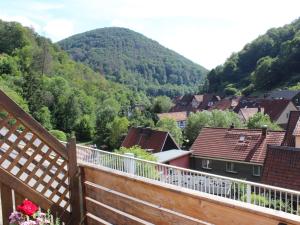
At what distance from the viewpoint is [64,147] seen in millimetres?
4051

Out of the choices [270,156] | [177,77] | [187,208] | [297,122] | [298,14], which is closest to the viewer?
[187,208]

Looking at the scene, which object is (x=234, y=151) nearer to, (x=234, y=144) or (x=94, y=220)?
(x=234, y=144)

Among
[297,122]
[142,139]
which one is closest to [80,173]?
[297,122]

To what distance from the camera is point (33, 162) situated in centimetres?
384

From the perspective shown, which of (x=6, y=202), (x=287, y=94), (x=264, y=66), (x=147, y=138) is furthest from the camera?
(x=264, y=66)

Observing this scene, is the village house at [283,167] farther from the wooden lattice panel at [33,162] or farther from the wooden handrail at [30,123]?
the wooden handrail at [30,123]

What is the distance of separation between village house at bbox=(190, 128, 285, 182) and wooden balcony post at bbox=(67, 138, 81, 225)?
59.9ft

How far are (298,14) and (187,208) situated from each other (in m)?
110

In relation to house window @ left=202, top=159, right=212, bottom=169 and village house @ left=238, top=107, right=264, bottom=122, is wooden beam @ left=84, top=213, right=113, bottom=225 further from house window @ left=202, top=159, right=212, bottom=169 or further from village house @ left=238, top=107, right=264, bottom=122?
village house @ left=238, top=107, right=264, bottom=122

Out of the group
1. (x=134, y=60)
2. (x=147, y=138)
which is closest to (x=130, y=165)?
(x=147, y=138)

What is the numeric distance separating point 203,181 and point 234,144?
18.6 metres

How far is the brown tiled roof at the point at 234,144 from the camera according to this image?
21688 millimetres

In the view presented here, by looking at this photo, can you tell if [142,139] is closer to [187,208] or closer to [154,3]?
[154,3]

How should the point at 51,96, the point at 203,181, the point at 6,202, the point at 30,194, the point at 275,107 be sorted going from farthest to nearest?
the point at 51,96
the point at 275,107
the point at 203,181
the point at 30,194
the point at 6,202
